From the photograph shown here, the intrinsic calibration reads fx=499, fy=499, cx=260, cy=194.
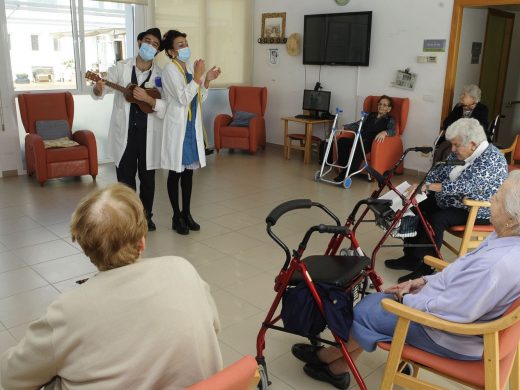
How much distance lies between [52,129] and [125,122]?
250cm

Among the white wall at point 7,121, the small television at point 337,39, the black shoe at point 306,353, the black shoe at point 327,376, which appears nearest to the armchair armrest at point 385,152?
the small television at point 337,39

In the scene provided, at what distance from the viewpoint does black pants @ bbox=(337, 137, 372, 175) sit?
6.11 m

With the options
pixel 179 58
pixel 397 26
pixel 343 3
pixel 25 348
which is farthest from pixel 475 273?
pixel 343 3

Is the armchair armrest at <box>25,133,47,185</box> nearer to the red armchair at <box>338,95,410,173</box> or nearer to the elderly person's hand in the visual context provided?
the red armchair at <box>338,95,410,173</box>

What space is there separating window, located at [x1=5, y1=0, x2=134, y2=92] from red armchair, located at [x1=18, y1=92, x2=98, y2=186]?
43cm

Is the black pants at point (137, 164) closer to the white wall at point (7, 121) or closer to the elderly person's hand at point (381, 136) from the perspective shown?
the white wall at point (7, 121)

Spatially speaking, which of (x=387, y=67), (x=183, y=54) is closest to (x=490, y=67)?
(x=387, y=67)

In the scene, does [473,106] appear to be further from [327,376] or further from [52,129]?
[52,129]

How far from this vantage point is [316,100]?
7371 mm

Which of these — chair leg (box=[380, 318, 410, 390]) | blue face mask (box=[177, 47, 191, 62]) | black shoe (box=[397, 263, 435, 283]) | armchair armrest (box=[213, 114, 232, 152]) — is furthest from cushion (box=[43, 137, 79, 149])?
chair leg (box=[380, 318, 410, 390])

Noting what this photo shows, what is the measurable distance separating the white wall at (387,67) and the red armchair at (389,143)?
0.22 m

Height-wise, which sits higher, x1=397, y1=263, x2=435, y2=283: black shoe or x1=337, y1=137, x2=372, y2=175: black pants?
x1=337, y1=137, x2=372, y2=175: black pants

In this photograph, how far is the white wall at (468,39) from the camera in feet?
20.1

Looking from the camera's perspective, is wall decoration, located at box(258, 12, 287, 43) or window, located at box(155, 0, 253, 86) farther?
wall decoration, located at box(258, 12, 287, 43)
